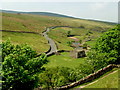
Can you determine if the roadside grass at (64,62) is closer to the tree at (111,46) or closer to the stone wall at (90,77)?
the tree at (111,46)

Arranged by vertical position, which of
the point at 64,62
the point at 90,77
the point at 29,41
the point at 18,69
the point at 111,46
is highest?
the point at 111,46

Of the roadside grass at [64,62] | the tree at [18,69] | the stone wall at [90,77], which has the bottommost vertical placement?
the roadside grass at [64,62]

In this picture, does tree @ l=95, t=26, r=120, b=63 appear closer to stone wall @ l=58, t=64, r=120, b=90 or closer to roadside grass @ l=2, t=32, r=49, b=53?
stone wall @ l=58, t=64, r=120, b=90

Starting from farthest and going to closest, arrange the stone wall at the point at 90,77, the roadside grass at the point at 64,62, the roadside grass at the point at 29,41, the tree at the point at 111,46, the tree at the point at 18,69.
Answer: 1. the roadside grass at the point at 29,41
2. the roadside grass at the point at 64,62
3. the tree at the point at 111,46
4. the stone wall at the point at 90,77
5. the tree at the point at 18,69

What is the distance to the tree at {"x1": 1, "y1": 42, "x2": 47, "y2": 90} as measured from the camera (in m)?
17.5

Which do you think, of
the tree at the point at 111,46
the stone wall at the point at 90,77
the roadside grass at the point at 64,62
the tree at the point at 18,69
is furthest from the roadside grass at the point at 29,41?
the tree at the point at 18,69

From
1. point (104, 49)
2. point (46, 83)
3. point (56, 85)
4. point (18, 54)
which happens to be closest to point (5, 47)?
point (18, 54)

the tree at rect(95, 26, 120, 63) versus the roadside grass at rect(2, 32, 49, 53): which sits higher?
the tree at rect(95, 26, 120, 63)

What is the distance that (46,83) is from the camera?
94.1 ft

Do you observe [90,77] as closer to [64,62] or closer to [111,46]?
[111,46]

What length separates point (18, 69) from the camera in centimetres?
1791

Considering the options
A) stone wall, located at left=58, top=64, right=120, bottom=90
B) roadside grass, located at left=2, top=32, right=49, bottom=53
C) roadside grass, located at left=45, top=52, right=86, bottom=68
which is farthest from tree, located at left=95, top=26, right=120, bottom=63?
roadside grass, located at left=2, top=32, right=49, bottom=53

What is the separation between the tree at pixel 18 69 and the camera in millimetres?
17469

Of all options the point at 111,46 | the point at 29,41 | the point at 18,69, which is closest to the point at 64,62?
the point at 111,46
